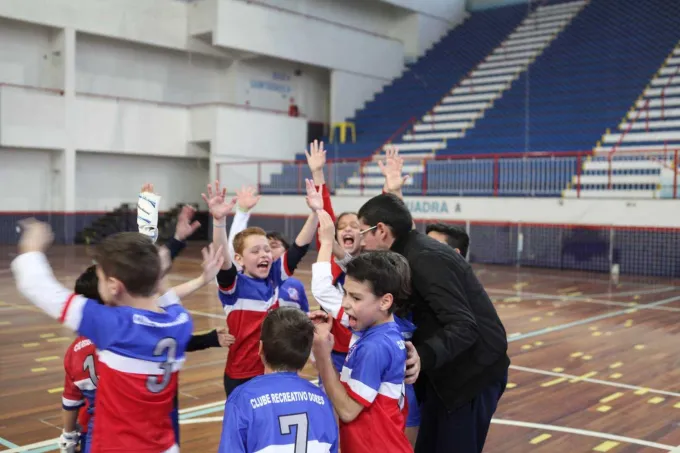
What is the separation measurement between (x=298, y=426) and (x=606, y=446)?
317 cm

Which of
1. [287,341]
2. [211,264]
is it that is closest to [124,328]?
[287,341]

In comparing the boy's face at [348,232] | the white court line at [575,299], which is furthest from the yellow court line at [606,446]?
the white court line at [575,299]

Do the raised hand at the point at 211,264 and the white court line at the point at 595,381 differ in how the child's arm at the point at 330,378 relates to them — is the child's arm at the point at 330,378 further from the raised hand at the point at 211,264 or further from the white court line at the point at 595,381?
the white court line at the point at 595,381

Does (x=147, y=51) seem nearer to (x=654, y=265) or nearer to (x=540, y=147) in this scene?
(x=540, y=147)

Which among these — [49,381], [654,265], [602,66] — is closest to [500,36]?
[602,66]

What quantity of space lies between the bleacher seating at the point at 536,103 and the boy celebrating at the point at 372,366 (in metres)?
15.3

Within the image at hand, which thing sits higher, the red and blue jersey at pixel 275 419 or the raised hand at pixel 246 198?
the raised hand at pixel 246 198

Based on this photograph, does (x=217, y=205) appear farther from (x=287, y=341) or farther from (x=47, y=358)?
(x=47, y=358)

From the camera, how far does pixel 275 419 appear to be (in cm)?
248

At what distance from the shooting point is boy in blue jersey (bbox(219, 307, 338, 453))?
8.11 ft

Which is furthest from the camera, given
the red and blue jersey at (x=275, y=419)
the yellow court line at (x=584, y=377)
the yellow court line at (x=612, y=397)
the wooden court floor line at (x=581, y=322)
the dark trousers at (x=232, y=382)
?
the wooden court floor line at (x=581, y=322)

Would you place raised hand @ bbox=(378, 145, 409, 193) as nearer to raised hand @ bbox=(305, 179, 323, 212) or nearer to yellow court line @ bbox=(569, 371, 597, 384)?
raised hand @ bbox=(305, 179, 323, 212)

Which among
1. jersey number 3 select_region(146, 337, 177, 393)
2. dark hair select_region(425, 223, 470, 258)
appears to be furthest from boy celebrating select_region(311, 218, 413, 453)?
dark hair select_region(425, 223, 470, 258)

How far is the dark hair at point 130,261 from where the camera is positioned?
8.47ft
